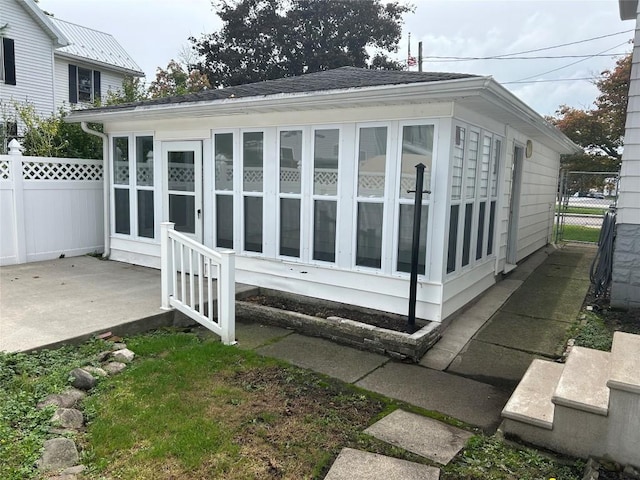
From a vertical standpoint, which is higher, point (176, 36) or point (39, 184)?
point (176, 36)

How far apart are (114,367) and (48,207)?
489cm

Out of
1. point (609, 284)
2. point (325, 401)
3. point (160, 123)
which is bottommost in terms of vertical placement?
point (325, 401)

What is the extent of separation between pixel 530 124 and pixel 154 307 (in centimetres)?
532

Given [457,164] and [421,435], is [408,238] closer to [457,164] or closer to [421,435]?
[457,164]

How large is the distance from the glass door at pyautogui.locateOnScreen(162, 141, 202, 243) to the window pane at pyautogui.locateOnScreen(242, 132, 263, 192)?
824mm

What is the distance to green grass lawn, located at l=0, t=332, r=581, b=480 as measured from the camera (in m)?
2.48

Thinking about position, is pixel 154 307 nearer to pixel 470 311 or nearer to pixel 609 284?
pixel 470 311

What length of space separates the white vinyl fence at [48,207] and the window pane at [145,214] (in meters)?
1.34

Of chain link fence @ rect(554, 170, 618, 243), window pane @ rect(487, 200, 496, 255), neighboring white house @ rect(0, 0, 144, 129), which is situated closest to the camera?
window pane @ rect(487, 200, 496, 255)

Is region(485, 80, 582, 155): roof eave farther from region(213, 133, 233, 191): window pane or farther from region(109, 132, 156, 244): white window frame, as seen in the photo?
region(109, 132, 156, 244): white window frame

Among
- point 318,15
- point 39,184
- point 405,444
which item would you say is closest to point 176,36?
point 318,15

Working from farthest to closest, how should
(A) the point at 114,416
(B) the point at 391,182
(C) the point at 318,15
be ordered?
1. (C) the point at 318,15
2. (B) the point at 391,182
3. (A) the point at 114,416

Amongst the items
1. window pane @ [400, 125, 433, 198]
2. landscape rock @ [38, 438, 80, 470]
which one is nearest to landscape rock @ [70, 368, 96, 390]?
landscape rock @ [38, 438, 80, 470]

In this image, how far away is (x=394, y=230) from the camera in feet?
15.9
